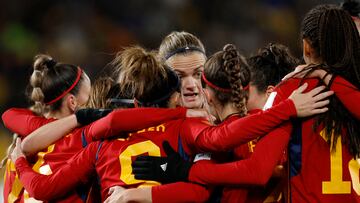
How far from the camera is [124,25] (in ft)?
29.8

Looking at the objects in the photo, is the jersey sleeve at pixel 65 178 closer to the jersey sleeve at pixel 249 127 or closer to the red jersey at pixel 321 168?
the jersey sleeve at pixel 249 127

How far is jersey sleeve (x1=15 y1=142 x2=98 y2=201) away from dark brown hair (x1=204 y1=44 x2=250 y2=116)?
2.05 ft

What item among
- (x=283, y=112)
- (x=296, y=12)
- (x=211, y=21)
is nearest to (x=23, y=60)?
(x=211, y=21)

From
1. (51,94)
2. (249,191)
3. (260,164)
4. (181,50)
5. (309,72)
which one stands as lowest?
(249,191)

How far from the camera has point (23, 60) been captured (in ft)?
27.8

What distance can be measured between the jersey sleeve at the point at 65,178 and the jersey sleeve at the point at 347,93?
1123mm

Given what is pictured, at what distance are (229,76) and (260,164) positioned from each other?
18.9 inches

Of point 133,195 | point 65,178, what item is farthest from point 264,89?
point 65,178

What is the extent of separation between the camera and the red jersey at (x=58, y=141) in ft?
9.83

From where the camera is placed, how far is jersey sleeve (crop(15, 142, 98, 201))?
3.10 meters

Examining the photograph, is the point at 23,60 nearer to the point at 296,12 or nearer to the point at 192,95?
the point at 296,12

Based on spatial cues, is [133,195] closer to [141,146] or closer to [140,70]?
[141,146]

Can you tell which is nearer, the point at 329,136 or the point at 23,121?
the point at 329,136

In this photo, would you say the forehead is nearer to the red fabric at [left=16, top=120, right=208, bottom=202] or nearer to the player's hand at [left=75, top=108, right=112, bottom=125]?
the player's hand at [left=75, top=108, right=112, bottom=125]
